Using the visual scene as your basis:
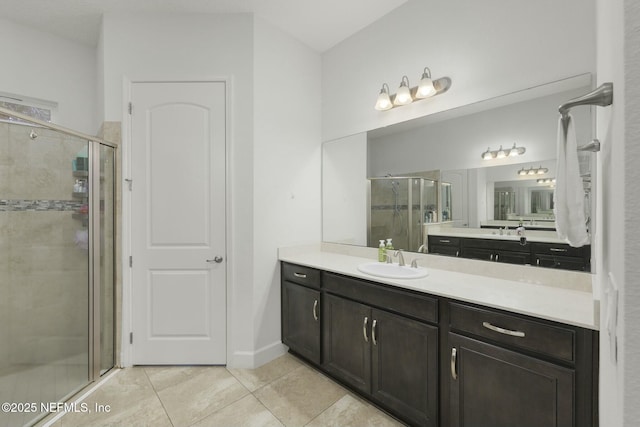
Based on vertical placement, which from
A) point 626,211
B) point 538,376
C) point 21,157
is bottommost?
point 538,376

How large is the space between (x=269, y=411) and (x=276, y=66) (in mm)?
2672

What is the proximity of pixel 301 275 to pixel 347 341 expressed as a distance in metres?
0.62

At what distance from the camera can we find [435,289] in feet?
5.06

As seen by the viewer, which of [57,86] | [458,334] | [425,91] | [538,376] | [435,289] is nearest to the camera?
[538,376]

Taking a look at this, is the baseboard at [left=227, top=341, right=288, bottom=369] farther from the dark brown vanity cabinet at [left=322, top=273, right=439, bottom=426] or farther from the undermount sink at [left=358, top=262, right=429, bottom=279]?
the undermount sink at [left=358, top=262, right=429, bottom=279]

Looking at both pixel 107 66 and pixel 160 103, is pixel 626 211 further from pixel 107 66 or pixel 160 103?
pixel 107 66

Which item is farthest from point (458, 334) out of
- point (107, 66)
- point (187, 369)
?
point (107, 66)

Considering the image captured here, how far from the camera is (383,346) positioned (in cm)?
175

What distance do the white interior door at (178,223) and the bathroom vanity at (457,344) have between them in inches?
32.6

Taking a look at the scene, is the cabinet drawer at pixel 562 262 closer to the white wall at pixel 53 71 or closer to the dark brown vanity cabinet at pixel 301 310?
the dark brown vanity cabinet at pixel 301 310

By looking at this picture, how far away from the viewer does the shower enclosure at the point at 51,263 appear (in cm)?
179

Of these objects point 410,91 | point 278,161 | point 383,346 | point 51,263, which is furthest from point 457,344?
point 51,263

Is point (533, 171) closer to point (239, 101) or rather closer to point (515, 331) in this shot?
point (515, 331)

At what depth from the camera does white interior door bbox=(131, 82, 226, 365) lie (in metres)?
2.31
